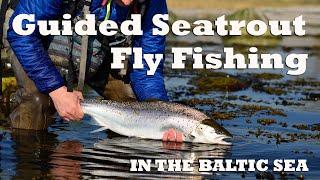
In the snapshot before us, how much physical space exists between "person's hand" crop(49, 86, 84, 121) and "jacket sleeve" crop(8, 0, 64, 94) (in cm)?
10

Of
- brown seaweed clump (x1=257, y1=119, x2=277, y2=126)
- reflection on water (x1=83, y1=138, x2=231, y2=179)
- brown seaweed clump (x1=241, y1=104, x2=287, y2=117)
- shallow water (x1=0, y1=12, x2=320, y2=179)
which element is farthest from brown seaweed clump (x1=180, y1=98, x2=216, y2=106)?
reflection on water (x1=83, y1=138, x2=231, y2=179)

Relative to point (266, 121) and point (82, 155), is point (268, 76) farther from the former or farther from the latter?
point (82, 155)

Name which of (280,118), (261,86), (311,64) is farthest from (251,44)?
(280,118)

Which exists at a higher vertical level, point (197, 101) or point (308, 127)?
point (197, 101)

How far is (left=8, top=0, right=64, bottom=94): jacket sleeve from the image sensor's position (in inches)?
368

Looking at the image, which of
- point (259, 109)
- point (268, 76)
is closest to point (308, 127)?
point (259, 109)

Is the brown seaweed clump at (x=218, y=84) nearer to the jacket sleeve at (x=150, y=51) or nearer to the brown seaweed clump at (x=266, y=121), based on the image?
the brown seaweed clump at (x=266, y=121)

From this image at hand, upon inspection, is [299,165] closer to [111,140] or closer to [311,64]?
[111,140]

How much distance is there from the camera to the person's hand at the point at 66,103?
9.26 meters

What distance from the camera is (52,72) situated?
→ 9.45 m

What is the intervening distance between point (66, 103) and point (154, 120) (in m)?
1.15

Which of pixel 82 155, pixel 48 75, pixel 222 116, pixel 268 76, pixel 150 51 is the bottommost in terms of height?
pixel 82 155

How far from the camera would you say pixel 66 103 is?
9.27 meters

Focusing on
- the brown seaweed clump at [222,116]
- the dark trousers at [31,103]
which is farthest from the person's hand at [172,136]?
the brown seaweed clump at [222,116]
